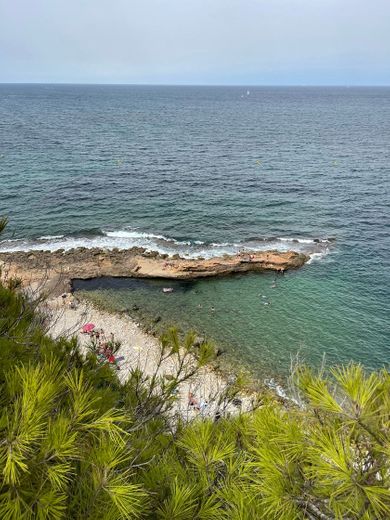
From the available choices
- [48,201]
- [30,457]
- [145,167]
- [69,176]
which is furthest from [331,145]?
[30,457]

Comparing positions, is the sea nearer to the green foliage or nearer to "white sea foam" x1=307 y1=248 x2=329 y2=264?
"white sea foam" x1=307 y1=248 x2=329 y2=264

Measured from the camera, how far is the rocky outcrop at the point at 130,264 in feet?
100

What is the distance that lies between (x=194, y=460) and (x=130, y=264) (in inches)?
1106

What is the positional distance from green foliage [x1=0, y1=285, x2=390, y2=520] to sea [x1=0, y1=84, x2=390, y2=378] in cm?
138

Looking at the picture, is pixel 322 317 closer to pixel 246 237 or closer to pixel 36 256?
pixel 246 237

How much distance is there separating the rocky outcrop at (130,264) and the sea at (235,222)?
1020 mm

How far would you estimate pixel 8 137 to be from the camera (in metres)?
77.9

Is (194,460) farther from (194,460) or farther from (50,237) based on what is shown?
(50,237)

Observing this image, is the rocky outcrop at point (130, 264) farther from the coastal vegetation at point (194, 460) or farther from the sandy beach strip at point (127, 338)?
the coastal vegetation at point (194, 460)

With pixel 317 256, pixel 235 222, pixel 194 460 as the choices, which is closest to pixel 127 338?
pixel 317 256

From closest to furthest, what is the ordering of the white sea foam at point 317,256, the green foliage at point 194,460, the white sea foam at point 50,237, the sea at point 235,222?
the green foliage at point 194,460 → the sea at point 235,222 → the white sea foam at point 317,256 → the white sea foam at point 50,237

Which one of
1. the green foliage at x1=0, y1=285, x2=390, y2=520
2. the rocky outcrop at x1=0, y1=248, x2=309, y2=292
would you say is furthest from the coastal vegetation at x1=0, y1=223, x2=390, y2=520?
the rocky outcrop at x1=0, y1=248, x2=309, y2=292

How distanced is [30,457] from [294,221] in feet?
133

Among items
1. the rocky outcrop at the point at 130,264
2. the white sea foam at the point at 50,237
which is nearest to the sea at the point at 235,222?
the white sea foam at the point at 50,237
